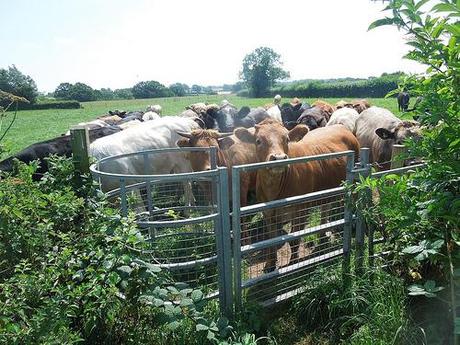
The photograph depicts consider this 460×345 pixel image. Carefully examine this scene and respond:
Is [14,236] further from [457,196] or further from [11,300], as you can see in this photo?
[457,196]

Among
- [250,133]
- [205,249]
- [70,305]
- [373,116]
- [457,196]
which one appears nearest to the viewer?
[457,196]

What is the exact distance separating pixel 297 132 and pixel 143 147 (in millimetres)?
3291

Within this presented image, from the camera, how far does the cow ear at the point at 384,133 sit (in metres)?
7.38

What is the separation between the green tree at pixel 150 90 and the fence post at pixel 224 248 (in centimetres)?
8341

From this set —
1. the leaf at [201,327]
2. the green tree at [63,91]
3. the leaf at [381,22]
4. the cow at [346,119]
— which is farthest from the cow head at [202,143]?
the green tree at [63,91]

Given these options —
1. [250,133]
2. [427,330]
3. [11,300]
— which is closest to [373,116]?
[250,133]

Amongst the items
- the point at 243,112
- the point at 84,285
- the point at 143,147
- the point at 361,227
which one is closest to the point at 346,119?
the point at 243,112

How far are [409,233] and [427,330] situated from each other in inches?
28.6

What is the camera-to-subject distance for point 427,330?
106 inches

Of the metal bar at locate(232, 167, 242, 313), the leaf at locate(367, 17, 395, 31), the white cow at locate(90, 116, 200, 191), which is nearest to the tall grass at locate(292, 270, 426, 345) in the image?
the metal bar at locate(232, 167, 242, 313)

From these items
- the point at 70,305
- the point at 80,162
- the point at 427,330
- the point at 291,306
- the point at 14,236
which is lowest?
the point at 291,306

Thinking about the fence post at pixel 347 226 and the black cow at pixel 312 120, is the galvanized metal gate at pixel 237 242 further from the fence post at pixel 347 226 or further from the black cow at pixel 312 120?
the black cow at pixel 312 120

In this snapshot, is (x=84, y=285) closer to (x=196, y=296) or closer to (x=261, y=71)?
(x=196, y=296)

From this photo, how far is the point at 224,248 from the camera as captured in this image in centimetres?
305
